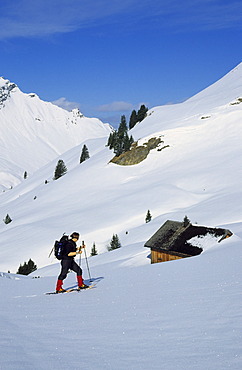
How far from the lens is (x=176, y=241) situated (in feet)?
79.5

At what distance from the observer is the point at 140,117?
12331 cm

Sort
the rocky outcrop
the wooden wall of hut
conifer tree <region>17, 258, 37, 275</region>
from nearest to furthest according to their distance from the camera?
the wooden wall of hut → conifer tree <region>17, 258, 37, 275</region> → the rocky outcrop

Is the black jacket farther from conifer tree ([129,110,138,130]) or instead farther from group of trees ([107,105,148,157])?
conifer tree ([129,110,138,130])

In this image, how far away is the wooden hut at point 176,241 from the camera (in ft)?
73.8

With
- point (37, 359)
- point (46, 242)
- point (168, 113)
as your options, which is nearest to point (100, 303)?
point (37, 359)

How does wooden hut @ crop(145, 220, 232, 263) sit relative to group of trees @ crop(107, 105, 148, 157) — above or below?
below

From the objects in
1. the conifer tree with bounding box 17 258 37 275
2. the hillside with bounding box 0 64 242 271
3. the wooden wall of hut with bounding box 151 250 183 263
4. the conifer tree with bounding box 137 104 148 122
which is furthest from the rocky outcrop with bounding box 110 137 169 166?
the wooden wall of hut with bounding box 151 250 183 263

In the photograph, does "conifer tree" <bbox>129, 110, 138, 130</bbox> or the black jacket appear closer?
the black jacket

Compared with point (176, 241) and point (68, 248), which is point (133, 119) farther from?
point (68, 248)

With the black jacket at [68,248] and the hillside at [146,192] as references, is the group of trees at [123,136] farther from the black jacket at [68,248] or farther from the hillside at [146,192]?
the black jacket at [68,248]

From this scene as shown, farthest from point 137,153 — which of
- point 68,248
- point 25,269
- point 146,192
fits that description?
point 68,248

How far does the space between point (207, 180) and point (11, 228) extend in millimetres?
33574

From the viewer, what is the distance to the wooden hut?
22.5 meters

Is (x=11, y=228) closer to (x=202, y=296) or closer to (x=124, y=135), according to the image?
(x=124, y=135)
